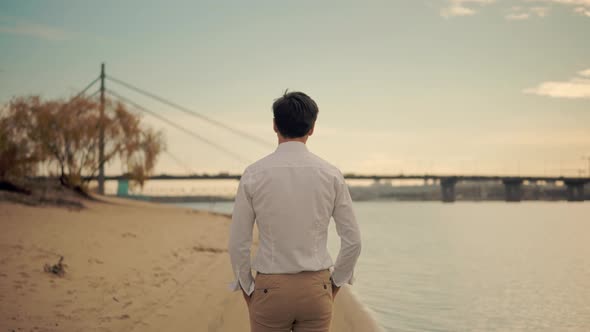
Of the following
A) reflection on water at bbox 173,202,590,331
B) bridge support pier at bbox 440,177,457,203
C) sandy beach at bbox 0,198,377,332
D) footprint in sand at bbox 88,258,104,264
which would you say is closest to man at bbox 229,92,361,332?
sandy beach at bbox 0,198,377,332

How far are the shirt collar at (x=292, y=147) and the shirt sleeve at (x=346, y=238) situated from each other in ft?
1.00

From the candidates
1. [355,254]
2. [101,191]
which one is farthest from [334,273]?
[101,191]

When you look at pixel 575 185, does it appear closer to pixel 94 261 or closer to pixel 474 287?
pixel 474 287

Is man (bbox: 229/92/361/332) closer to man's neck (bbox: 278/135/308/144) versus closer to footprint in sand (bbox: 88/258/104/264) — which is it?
man's neck (bbox: 278/135/308/144)

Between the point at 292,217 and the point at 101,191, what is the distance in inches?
1482

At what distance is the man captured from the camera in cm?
256

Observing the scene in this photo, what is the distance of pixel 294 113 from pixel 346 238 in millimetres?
718

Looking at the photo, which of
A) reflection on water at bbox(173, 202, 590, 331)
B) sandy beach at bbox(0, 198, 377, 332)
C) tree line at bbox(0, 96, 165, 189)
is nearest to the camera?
sandy beach at bbox(0, 198, 377, 332)

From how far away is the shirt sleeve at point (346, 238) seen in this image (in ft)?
8.86

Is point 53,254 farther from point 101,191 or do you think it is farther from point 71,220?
point 101,191

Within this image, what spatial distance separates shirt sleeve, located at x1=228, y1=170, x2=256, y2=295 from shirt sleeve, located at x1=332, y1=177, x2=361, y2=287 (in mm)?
441

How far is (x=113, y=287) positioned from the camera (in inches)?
322

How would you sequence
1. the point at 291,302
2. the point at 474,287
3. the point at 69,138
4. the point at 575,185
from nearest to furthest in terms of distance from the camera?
1. the point at 291,302
2. the point at 474,287
3. the point at 69,138
4. the point at 575,185

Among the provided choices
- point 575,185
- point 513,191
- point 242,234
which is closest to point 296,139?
point 242,234
